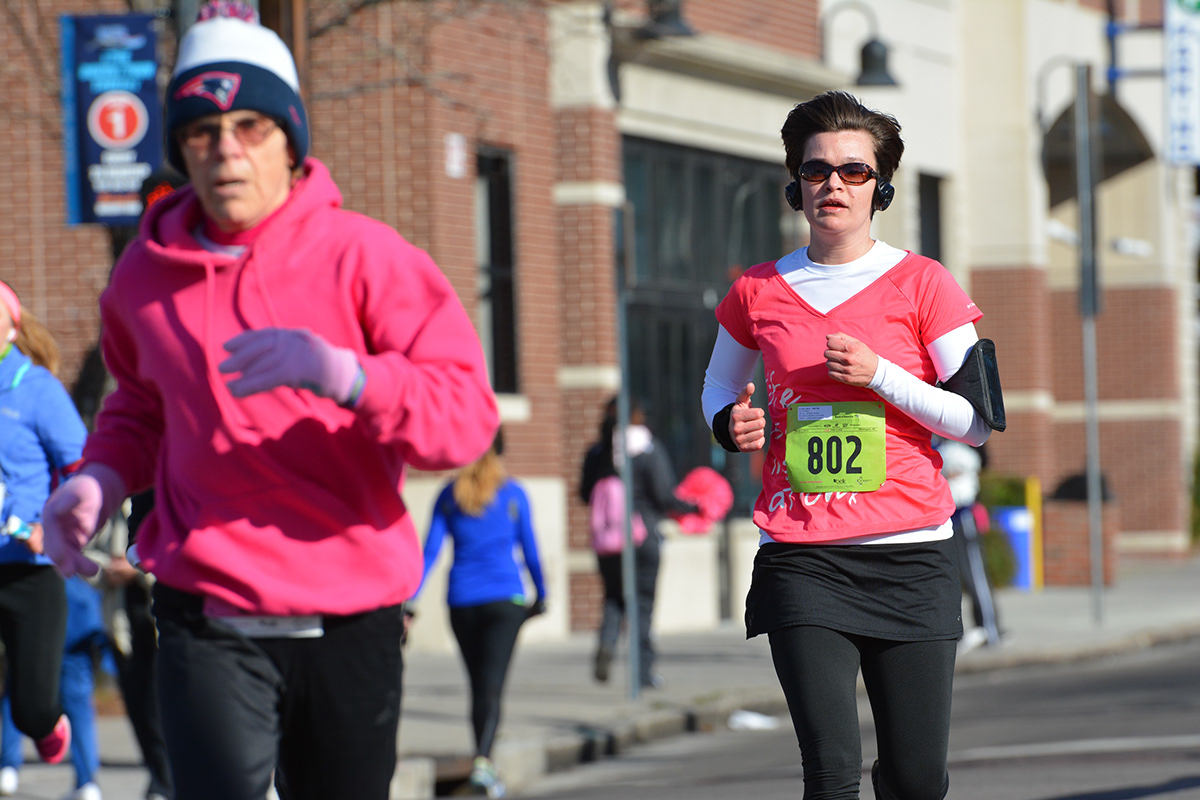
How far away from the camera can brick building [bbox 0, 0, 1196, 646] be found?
16.3 metres

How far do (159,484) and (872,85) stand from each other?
1416 cm

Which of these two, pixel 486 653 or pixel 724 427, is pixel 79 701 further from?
pixel 724 427

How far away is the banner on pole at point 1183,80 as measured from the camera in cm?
2597

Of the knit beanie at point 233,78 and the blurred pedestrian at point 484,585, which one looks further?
the blurred pedestrian at point 484,585

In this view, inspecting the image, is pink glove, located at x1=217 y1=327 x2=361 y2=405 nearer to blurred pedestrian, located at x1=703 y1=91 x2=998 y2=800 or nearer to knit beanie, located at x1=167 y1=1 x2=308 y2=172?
knit beanie, located at x1=167 y1=1 x2=308 y2=172

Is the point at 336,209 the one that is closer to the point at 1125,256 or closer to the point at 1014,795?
the point at 1014,795

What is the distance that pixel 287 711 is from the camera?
3520 mm

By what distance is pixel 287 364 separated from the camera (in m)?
3.10

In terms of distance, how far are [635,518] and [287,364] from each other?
10.1 metres

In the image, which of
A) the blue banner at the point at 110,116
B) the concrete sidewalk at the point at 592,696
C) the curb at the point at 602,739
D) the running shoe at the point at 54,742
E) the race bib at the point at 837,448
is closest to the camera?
the race bib at the point at 837,448

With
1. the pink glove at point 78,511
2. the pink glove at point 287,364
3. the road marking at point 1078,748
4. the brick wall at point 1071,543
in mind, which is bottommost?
the brick wall at point 1071,543

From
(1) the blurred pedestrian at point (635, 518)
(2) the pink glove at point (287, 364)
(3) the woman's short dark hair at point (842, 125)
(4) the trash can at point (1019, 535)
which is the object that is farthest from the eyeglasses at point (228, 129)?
(4) the trash can at point (1019, 535)

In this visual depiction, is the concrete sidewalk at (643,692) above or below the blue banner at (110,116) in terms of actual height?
below

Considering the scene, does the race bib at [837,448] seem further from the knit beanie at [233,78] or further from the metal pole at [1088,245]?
the metal pole at [1088,245]
